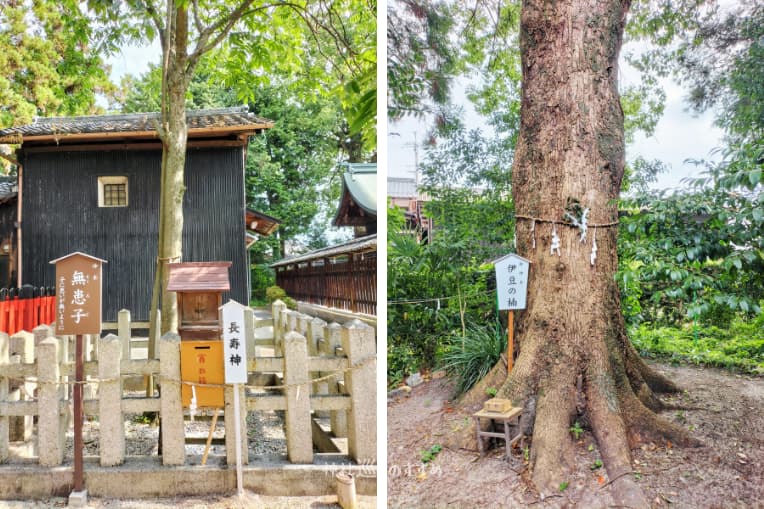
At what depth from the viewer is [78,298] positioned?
Answer: 187cm

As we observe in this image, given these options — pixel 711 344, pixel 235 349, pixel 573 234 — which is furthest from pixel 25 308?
pixel 711 344

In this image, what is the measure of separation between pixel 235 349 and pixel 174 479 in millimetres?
564

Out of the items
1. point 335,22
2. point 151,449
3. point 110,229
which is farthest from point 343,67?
point 151,449

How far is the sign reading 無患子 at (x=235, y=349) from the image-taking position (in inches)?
76.9

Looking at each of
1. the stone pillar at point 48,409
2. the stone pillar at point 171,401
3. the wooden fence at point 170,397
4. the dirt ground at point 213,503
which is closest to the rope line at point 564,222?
the wooden fence at point 170,397

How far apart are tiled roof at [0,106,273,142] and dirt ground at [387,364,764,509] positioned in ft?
7.09

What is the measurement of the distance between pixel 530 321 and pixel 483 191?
1.66 feet

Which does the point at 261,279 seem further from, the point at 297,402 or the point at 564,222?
the point at 564,222

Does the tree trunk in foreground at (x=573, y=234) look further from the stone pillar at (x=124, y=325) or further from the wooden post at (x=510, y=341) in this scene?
the stone pillar at (x=124, y=325)

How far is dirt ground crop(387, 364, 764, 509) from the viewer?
5.02 ft

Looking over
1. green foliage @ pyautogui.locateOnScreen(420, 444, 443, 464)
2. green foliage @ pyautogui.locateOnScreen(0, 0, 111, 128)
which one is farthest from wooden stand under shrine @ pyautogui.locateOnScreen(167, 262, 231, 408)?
green foliage @ pyautogui.locateOnScreen(0, 0, 111, 128)

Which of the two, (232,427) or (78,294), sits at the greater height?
(78,294)

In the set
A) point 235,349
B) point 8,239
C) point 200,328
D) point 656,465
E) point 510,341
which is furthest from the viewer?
point 8,239

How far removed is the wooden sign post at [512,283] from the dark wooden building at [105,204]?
2.28 meters
